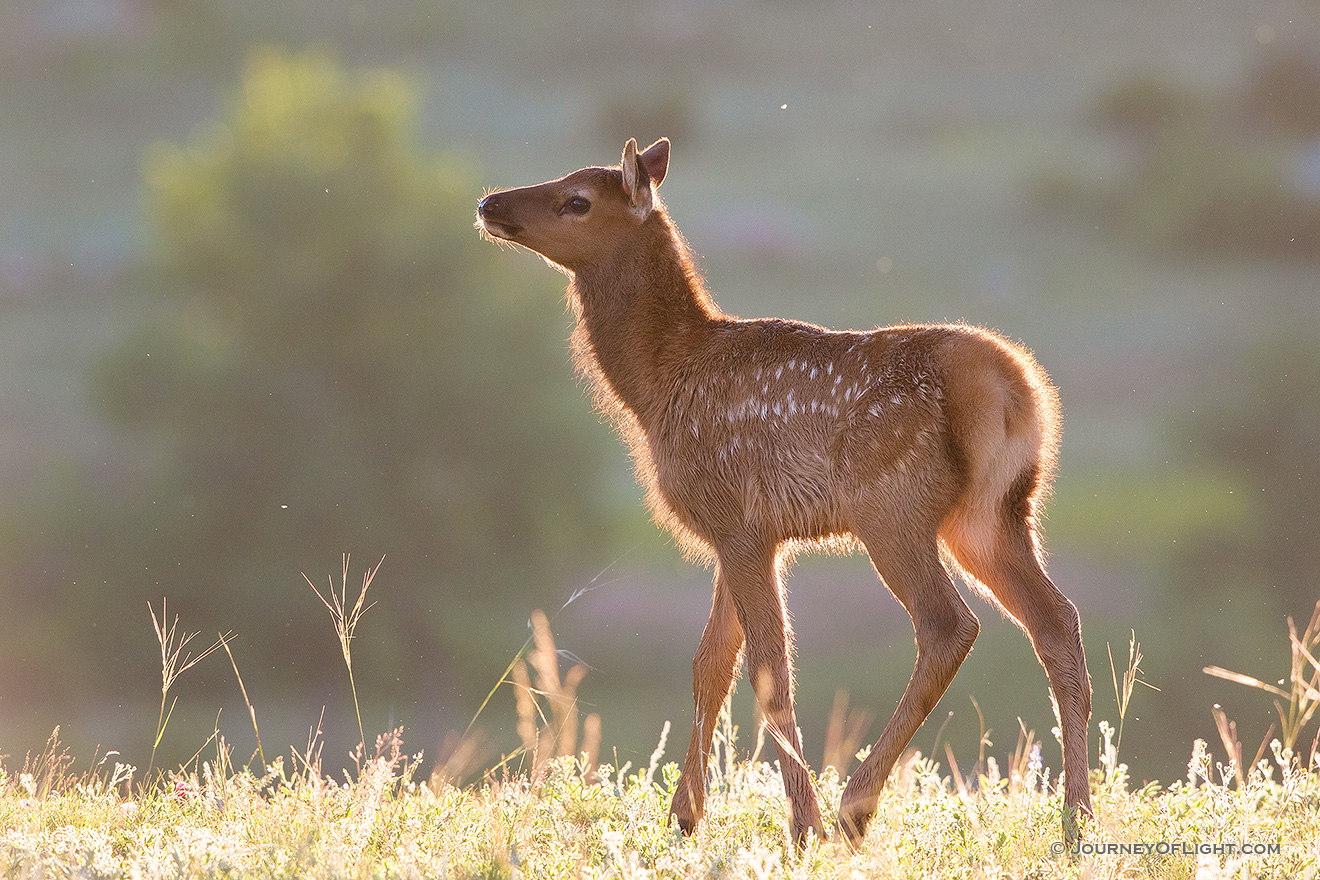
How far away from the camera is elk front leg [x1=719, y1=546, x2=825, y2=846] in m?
4.17

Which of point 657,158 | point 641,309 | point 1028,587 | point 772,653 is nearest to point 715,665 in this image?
point 772,653

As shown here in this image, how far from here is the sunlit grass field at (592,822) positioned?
3387mm

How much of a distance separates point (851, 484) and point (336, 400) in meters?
21.2

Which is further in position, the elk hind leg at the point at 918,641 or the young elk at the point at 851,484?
the young elk at the point at 851,484

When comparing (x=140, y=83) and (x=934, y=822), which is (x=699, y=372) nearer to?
(x=934, y=822)

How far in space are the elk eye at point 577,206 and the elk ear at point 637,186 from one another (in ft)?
0.61

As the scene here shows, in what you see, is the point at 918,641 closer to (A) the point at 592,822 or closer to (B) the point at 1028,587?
(B) the point at 1028,587

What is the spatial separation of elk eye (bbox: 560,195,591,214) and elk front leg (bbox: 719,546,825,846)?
1.72 m

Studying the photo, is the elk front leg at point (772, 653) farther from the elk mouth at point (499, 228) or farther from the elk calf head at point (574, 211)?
the elk mouth at point (499, 228)

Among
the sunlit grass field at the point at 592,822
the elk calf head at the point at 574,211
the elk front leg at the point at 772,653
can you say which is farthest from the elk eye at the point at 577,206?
the sunlit grass field at the point at 592,822

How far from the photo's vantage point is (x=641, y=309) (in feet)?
17.1

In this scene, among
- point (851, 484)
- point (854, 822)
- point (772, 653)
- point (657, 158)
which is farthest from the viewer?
point (657, 158)

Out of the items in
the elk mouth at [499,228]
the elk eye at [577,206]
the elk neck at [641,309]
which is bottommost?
the elk neck at [641,309]

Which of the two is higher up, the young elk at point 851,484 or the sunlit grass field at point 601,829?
the young elk at point 851,484
